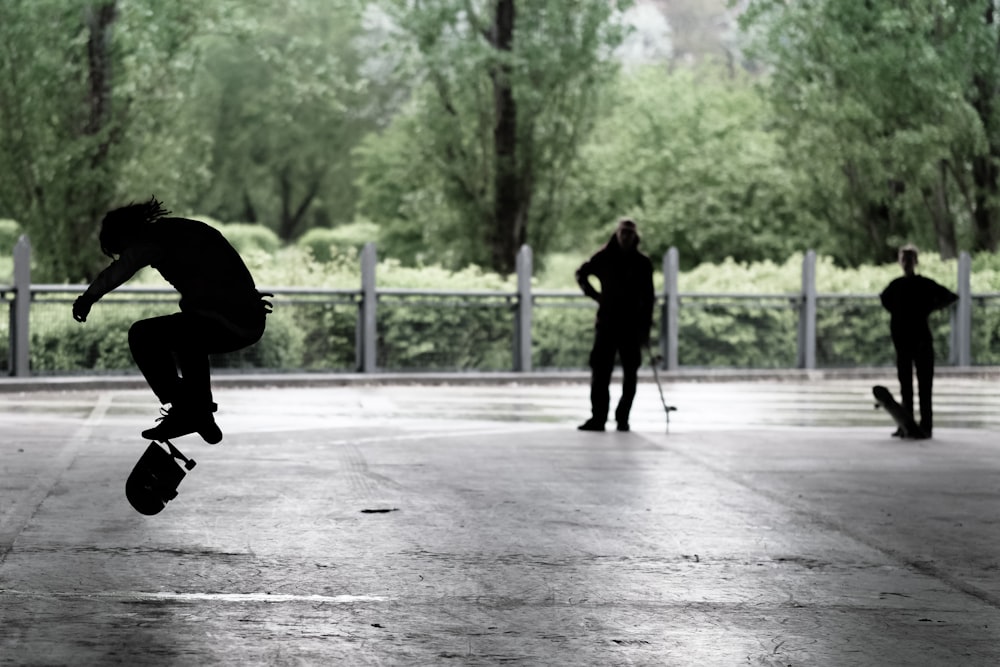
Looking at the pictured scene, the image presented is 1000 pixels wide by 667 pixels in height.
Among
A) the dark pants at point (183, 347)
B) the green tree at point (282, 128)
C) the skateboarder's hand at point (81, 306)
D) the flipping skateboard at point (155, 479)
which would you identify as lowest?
the flipping skateboard at point (155, 479)

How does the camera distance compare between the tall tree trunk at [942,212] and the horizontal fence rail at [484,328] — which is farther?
the tall tree trunk at [942,212]

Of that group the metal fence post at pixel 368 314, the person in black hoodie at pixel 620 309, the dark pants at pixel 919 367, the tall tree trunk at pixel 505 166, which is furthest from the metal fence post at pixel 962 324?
the person in black hoodie at pixel 620 309

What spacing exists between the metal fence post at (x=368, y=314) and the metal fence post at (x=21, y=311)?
477 cm

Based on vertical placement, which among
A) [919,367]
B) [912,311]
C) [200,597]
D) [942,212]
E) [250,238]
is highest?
[250,238]

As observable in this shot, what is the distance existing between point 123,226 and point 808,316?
68.2 feet

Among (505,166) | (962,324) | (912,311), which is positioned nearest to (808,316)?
(962,324)

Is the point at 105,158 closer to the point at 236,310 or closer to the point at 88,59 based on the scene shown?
the point at 88,59

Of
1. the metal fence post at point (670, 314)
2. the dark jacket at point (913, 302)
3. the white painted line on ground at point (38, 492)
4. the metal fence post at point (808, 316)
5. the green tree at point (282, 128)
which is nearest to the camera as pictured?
the white painted line on ground at point (38, 492)

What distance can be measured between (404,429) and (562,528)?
6.88 m

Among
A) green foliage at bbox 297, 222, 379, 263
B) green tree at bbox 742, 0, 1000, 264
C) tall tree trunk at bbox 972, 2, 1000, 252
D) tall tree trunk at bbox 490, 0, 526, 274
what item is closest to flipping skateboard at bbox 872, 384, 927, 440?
tall tree trunk at bbox 490, 0, 526, 274

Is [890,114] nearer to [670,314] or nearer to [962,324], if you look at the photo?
[962,324]

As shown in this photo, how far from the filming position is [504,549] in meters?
8.83

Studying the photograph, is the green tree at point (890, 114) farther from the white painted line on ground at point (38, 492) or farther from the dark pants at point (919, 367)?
the white painted line on ground at point (38, 492)

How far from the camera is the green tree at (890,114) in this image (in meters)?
31.3
